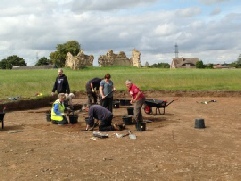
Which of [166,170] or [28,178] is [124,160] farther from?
[28,178]

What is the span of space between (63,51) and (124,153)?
3258 inches

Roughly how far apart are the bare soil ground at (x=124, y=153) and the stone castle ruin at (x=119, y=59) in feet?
176

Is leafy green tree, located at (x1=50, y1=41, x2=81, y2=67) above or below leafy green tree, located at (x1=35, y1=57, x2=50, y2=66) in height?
above

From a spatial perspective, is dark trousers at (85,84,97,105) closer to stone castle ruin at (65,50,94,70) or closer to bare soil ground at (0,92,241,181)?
bare soil ground at (0,92,241,181)

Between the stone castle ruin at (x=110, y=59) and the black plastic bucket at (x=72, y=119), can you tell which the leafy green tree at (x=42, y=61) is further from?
the black plastic bucket at (x=72, y=119)

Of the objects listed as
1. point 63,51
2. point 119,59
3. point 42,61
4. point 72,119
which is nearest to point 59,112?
point 72,119

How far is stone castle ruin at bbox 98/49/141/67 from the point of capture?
66.9 meters

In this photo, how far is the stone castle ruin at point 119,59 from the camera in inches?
2635

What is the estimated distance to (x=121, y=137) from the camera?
1045cm

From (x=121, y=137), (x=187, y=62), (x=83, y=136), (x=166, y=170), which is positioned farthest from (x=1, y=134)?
(x=187, y=62)

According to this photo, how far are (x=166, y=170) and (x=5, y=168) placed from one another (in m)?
3.10

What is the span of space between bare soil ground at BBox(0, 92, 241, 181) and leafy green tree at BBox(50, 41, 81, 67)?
7685cm

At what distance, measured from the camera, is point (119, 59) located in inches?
2758

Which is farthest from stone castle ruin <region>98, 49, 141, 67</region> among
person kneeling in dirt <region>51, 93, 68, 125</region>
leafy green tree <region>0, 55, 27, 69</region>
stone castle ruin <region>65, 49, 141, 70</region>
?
person kneeling in dirt <region>51, 93, 68, 125</region>
